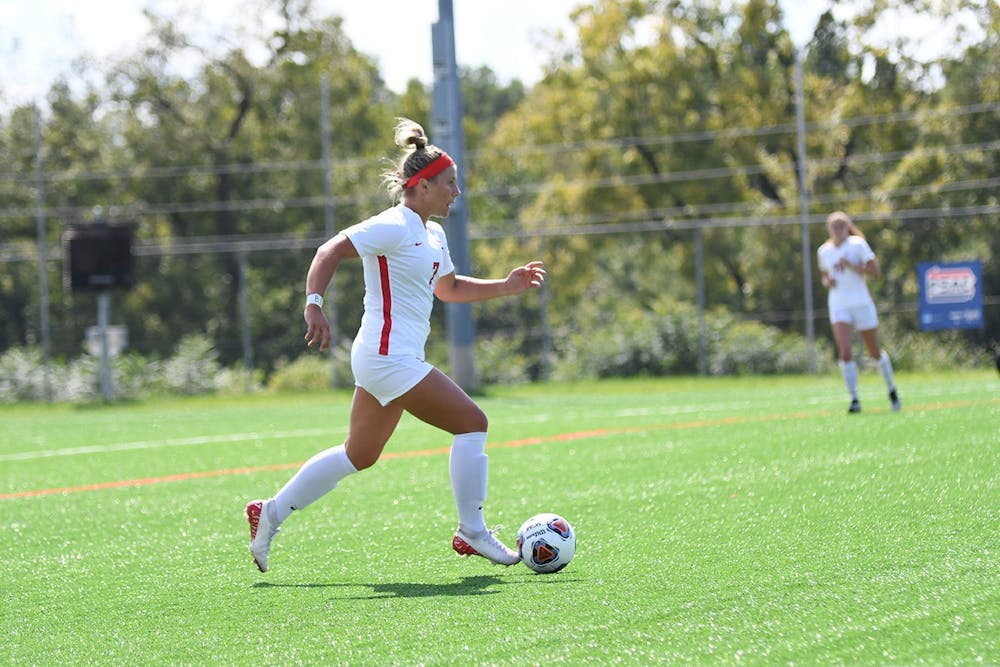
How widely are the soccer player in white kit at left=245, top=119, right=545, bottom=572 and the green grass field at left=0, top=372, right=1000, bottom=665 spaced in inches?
11.5

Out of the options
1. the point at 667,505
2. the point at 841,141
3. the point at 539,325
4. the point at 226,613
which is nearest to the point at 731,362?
the point at 539,325

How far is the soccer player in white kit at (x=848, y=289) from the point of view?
14.1 metres

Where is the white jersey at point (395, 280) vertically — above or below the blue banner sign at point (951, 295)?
above

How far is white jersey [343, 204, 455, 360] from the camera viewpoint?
20.2ft

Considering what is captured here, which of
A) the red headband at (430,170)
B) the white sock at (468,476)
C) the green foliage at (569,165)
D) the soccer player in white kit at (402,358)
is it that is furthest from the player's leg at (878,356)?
the green foliage at (569,165)

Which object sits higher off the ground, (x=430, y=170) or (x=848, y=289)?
(x=430, y=170)

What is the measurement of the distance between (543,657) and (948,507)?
135 inches

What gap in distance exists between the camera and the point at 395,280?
628cm

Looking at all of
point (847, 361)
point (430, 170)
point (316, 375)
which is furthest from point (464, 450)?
point (316, 375)

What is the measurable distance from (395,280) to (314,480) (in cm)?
105

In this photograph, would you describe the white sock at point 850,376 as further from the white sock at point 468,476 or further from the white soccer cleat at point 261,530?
the white soccer cleat at point 261,530

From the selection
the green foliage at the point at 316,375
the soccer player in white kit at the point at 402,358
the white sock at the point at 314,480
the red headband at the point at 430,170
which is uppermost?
the red headband at the point at 430,170

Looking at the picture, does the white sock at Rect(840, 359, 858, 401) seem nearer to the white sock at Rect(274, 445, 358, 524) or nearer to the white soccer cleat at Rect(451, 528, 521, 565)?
the white soccer cleat at Rect(451, 528, 521, 565)

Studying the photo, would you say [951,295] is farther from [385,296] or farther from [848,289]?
[385,296]
